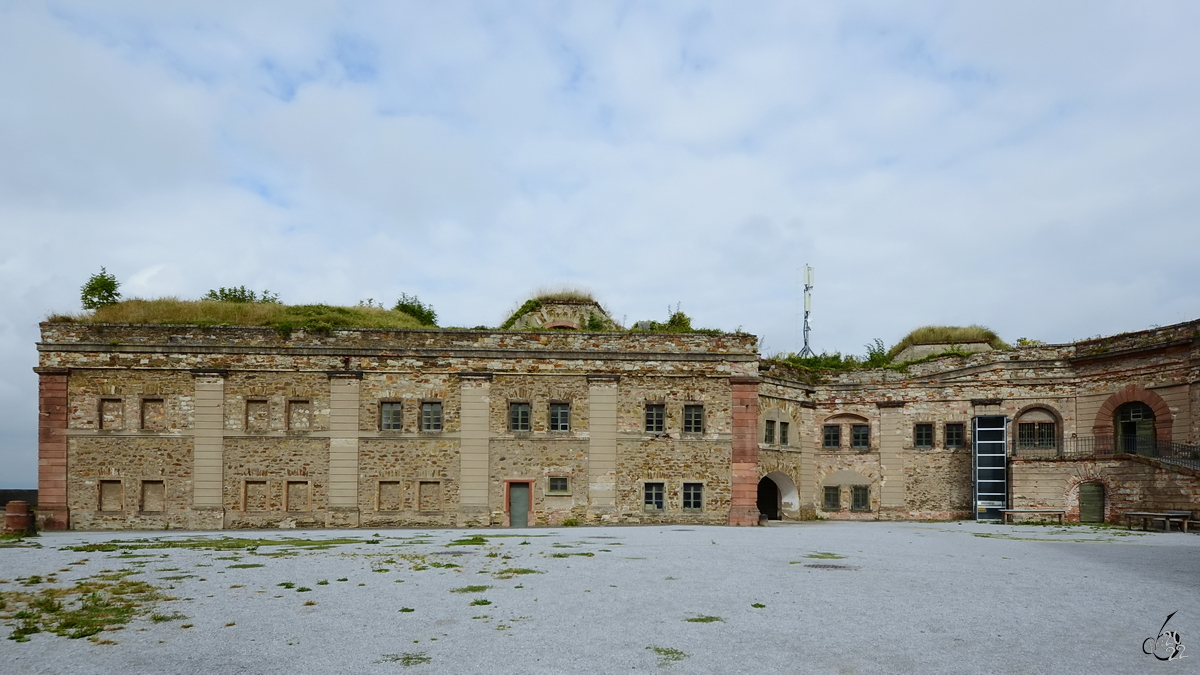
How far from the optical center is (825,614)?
11.5 m

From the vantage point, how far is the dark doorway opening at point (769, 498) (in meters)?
35.3

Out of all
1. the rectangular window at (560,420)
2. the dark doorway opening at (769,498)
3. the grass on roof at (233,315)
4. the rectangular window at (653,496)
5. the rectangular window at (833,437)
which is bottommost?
the dark doorway opening at (769,498)

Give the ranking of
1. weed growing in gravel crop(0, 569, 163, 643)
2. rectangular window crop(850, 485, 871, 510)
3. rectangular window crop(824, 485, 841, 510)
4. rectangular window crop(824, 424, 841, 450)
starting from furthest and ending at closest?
rectangular window crop(824, 424, 841, 450) → rectangular window crop(824, 485, 841, 510) → rectangular window crop(850, 485, 871, 510) → weed growing in gravel crop(0, 569, 163, 643)

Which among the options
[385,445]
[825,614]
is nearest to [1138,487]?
[825,614]

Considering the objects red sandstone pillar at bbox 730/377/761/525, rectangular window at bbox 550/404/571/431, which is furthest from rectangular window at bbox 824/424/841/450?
rectangular window at bbox 550/404/571/431

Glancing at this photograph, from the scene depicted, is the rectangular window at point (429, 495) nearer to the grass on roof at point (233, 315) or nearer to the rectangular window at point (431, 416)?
the rectangular window at point (431, 416)

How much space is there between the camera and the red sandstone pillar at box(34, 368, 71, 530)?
90.0 ft

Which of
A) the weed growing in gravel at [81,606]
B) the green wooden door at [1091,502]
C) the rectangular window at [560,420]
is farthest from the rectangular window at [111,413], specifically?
the green wooden door at [1091,502]

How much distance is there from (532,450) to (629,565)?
13.5 m

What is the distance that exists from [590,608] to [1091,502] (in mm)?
26303

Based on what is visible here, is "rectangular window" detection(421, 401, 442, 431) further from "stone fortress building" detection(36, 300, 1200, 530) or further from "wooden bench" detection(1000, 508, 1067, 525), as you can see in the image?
"wooden bench" detection(1000, 508, 1067, 525)

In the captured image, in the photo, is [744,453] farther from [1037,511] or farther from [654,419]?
[1037,511]

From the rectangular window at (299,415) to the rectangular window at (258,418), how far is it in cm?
72

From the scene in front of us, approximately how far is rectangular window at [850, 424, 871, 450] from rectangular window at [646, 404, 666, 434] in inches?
403
